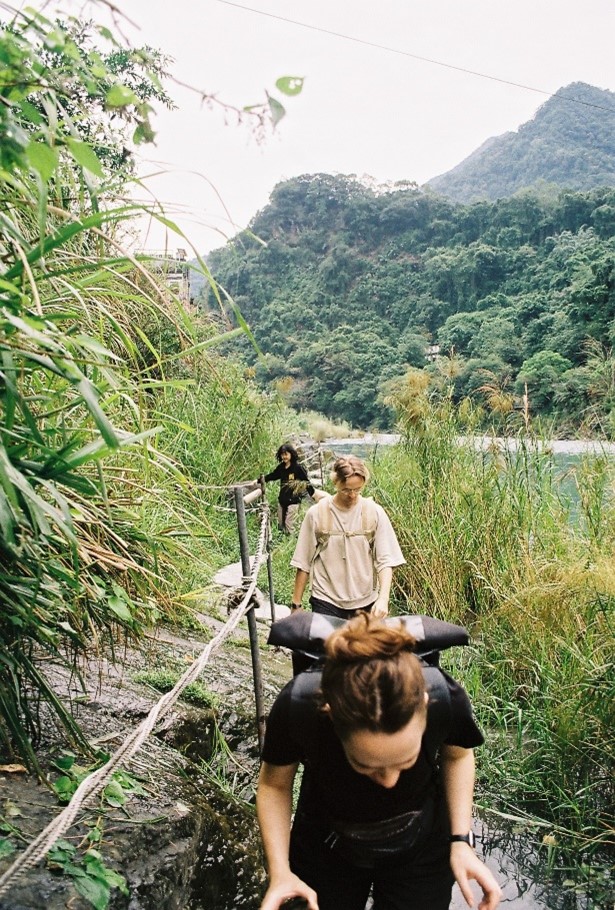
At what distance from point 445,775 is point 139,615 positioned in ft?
3.32

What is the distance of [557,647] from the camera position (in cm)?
314

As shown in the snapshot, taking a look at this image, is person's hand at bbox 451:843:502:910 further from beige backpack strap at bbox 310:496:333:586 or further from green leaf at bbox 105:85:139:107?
beige backpack strap at bbox 310:496:333:586

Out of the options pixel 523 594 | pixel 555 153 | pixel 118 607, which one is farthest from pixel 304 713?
pixel 555 153

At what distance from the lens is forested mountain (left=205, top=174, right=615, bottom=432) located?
25.3m

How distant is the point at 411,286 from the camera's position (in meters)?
54.0

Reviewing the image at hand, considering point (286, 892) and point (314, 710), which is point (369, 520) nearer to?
point (314, 710)

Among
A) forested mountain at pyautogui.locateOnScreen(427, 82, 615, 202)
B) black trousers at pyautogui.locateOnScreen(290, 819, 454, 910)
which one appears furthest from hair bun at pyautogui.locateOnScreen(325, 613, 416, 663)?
forested mountain at pyautogui.locateOnScreen(427, 82, 615, 202)

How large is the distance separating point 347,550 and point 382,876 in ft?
6.46

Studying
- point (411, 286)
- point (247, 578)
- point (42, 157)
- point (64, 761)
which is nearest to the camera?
point (42, 157)

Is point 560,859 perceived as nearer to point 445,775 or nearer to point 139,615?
point 445,775

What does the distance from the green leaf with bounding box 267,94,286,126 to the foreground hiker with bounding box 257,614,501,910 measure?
80 centimetres

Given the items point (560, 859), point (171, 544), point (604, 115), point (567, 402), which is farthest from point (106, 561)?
point (604, 115)

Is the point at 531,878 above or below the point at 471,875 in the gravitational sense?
below

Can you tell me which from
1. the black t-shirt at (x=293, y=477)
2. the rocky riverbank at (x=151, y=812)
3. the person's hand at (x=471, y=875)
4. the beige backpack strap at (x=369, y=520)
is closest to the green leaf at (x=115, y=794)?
the rocky riverbank at (x=151, y=812)
